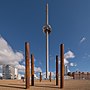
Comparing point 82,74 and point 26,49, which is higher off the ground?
point 26,49

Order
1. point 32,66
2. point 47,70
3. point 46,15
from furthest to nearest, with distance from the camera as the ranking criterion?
1. point 46,15
2. point 47,70
3. point 32,66

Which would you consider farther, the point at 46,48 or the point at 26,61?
the point at 46,48

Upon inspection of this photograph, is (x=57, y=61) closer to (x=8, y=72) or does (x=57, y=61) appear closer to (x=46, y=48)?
(x=46, y=48)

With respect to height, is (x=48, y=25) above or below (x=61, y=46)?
above

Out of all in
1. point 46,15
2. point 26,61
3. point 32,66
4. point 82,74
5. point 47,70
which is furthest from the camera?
point 82,74

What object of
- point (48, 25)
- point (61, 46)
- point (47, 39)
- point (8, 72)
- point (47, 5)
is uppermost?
point (47, 5)

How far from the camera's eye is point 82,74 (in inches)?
3332

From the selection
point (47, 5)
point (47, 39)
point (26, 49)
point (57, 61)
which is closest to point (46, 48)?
point (47, 39)

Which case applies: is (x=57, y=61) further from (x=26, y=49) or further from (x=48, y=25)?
(x=48, y=25)

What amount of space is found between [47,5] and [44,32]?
963 centimetres

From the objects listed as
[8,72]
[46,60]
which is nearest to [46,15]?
[46,60]

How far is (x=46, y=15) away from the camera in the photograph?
242 feet

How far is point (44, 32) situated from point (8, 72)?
2556 inches

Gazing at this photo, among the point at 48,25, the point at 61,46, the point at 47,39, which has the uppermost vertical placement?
the point at 48,25
